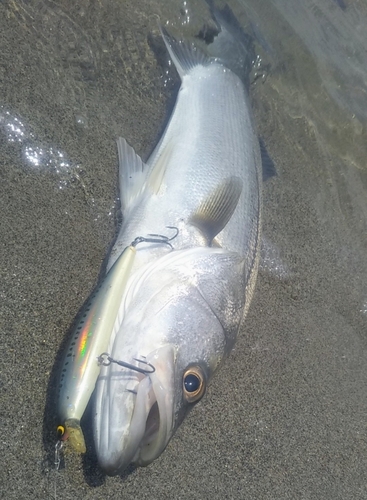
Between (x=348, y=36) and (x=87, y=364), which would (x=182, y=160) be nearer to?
(x=87, y=364)

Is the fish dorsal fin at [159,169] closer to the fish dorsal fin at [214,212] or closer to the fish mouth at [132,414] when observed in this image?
the fish dorsal fin at [214,212]

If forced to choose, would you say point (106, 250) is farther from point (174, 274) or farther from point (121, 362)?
point (121, 362)

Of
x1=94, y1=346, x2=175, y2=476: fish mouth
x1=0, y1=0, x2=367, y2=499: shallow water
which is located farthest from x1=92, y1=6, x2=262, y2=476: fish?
x1=0, y1=0, x2=367, y2=499: shallow water

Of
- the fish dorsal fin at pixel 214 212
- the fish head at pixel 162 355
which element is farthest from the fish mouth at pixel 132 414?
the fish dorsal fin at pixel 214 212

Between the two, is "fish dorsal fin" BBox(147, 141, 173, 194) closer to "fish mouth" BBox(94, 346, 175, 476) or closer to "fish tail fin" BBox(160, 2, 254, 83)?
"fish tail fin" BBox(160, 2, 254, 83)

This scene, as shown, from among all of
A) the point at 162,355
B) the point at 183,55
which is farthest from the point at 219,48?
the point at 162,355
